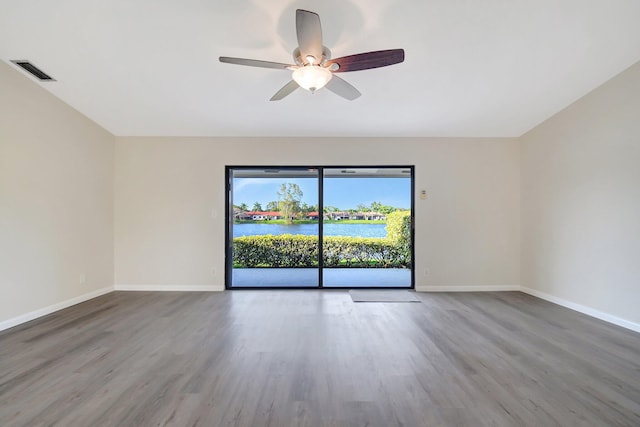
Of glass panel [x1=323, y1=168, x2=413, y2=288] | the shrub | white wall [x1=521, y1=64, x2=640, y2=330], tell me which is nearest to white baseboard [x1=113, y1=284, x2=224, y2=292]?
the shrub

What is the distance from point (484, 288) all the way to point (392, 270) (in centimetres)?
153

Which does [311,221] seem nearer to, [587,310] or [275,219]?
[275,219]

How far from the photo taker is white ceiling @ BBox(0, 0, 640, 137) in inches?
92.7

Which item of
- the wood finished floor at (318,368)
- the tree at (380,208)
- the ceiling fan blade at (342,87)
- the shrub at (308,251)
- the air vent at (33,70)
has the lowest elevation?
the wood finished floor at (318,368)

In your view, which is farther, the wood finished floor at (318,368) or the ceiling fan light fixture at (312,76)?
the ceiling fan light fixture at (312,76)

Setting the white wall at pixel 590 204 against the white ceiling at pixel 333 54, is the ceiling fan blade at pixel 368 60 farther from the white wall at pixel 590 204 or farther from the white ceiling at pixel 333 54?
the white wall at pixel 590 204

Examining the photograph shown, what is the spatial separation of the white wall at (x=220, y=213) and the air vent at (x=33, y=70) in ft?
4.74

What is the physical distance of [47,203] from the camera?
3477mm

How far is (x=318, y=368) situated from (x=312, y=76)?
7.62 ft

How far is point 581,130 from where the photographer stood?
3.59m

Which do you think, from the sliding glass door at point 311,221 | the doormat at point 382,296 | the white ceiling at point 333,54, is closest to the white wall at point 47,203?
the white ceiling at point 333,54

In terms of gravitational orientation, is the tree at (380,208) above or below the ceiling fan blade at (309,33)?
below

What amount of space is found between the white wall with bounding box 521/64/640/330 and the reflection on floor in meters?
2.06

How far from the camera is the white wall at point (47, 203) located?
10.0ft
